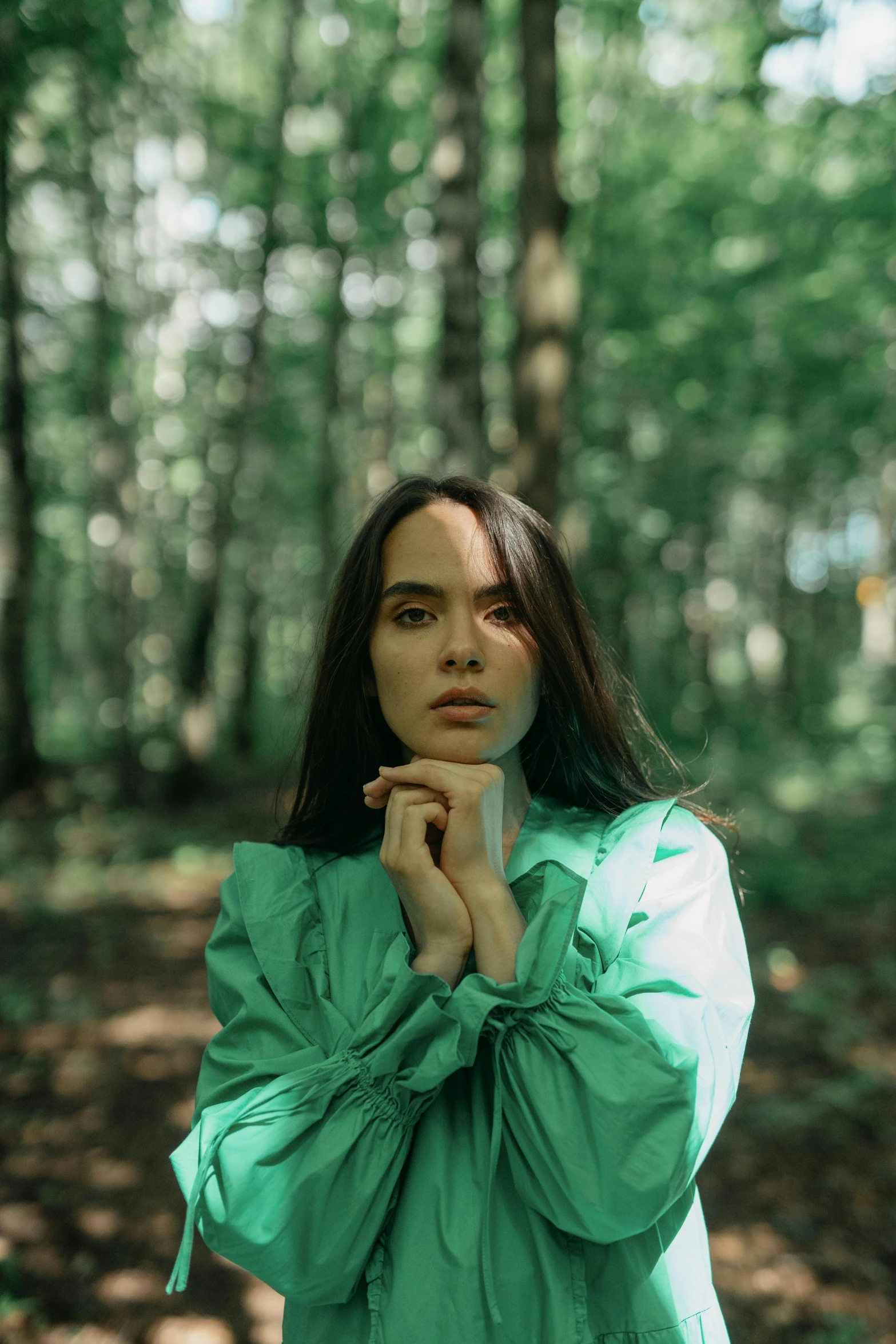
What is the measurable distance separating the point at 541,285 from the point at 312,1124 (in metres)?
4.77

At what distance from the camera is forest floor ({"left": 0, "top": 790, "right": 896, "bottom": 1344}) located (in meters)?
3.61

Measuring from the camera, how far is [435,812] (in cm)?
154

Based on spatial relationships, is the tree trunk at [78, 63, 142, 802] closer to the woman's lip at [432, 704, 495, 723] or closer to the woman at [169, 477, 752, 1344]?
the woman at [169, 477, 752, 1344]

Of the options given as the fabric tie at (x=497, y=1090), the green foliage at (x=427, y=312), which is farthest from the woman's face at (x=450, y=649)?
the green foliage at (x=427, y=312)

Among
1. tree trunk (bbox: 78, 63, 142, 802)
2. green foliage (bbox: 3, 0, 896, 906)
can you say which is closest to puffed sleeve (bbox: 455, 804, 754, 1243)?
green foliage (bbox: 3, 0, 896, 906)

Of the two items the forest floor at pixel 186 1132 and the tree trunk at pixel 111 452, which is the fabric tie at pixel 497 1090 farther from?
the tree trunk at pixel 111 452

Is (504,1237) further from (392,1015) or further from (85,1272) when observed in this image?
(85,1272)

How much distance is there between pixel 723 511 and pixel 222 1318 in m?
21.9

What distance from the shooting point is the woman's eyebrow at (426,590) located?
1.67m

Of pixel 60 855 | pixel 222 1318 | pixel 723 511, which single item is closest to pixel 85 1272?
pixel 222 1318

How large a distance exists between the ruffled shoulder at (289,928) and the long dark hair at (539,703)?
0.35 feet

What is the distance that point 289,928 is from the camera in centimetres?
166

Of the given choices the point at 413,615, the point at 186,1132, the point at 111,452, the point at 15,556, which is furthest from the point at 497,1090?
the point at 111,452

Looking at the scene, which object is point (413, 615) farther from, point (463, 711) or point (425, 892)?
point (425, 892)
